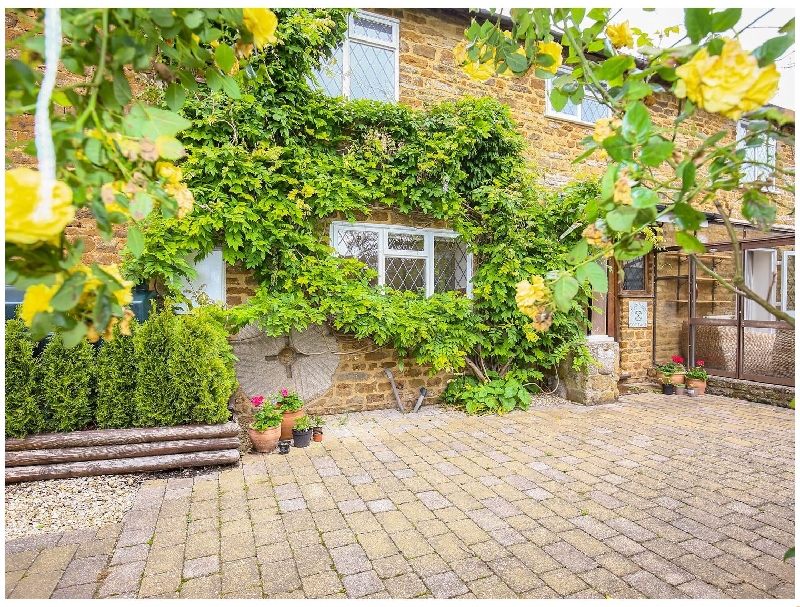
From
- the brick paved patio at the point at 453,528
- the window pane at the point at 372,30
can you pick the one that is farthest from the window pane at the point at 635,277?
the window pane at the point at 372,30

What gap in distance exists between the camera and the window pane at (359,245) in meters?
5.66

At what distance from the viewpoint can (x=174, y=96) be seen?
4.06 ft

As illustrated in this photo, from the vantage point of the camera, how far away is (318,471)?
149 inches

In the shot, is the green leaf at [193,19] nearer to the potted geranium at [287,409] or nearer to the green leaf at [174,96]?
the green leaf at [174,96]

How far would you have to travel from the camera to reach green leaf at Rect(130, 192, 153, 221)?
92cm

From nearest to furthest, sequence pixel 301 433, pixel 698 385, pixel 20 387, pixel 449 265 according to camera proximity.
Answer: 1. pixel 20 387
2. pixel 301 433
3. pixel 449 265
4. pixel 698 385

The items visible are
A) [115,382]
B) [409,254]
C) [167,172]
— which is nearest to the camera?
[167,172]

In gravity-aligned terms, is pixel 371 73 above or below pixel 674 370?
above

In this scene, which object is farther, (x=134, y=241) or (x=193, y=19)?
(x=134, y=241)

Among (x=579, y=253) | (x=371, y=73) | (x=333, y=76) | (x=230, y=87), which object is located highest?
(x=371, y=73)

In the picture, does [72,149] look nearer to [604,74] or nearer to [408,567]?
[604,74]

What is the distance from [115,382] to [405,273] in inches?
136

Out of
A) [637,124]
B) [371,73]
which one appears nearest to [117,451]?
[637,124]

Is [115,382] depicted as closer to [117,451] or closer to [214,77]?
[117,451]
